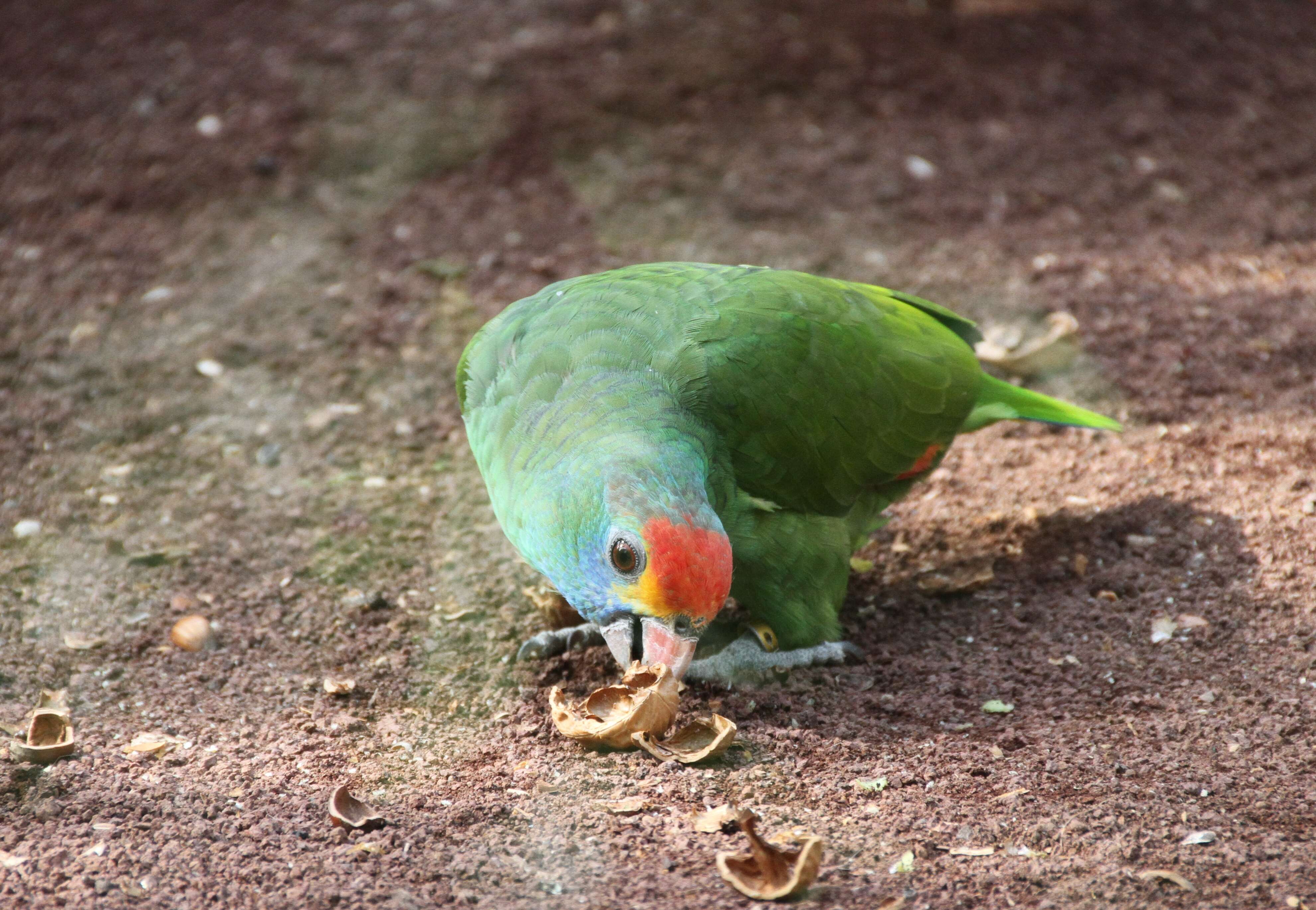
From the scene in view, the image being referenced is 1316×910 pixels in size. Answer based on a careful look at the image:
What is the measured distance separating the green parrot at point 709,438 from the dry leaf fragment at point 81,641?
52.5 inches

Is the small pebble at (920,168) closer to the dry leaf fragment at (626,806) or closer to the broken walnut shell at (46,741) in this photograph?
the dry leaf fragment at (626,806)

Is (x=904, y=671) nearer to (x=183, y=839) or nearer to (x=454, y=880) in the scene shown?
(x=454, y=880)

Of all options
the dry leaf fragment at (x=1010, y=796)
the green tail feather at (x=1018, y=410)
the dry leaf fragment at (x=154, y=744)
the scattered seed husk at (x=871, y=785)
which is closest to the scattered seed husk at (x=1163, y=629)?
the green tail feather at (x=1018, y=410)

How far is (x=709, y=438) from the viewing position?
311cm

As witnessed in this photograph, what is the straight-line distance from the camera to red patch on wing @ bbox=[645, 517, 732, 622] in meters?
2.56

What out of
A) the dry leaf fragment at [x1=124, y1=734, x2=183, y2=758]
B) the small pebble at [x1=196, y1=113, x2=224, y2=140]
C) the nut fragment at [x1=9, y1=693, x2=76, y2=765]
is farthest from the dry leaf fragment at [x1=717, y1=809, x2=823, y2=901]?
the small pebble at [x1=196, y1=113, x2=224, y2=140]

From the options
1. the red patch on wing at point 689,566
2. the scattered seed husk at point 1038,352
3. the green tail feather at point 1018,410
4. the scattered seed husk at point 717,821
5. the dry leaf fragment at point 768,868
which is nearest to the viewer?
the dry leaf fragment at point 768,868

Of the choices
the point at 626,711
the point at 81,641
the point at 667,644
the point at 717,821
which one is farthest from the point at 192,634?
the point at 717,821

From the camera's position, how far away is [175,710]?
10.2 feet

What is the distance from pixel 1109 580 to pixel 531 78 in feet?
13.8

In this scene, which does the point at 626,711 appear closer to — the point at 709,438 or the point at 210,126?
the point at 709,438

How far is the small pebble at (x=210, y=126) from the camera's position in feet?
19.3

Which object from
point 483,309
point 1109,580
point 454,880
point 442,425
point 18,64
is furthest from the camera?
point 18,64

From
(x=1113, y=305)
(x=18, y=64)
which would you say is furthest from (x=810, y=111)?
→ (x=18, y=64)
